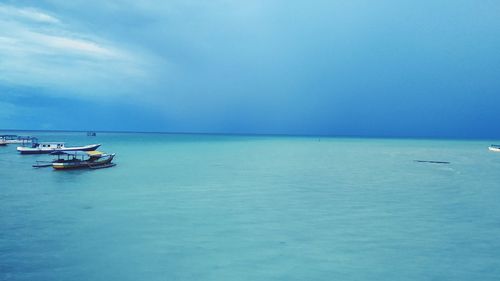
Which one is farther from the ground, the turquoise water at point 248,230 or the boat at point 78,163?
the boat at point 78,163

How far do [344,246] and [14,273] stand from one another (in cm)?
844

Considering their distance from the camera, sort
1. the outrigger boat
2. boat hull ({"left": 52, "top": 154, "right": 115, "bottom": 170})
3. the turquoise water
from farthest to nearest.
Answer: the outrigger boat < boat hull ({"left": 52, "top": 154, "right": 115, "bottom": 170}) < the turquoise water

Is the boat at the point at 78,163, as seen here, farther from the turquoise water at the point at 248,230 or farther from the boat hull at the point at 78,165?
the turquoise water at the point at 248,230

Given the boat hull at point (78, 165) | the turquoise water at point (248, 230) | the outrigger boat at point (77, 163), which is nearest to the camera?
the turquoise water at point (248, 230)

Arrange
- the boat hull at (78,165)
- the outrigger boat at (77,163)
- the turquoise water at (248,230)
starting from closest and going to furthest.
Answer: the turquoise water at (248,230)
the boat hull at (78,165)
the outrigger boat at (77,163)

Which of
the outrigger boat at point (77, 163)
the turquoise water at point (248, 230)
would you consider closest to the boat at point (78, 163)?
the outrigger boat at point (77, 163)

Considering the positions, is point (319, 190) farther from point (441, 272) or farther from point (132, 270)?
point (132, 270)

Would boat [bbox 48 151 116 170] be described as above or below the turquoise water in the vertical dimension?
above

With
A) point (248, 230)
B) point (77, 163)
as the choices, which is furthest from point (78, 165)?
point (248, 230)

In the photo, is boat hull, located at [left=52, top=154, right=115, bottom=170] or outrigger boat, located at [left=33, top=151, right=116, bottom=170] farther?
outrigger boat, located at [left=33, top=151, right=116, bottom=170]

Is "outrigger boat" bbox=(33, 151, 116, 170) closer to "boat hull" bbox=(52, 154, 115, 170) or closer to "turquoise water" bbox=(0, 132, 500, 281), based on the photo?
"boat hull" bbox=(52, 154, 115, 170)

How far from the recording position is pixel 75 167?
95.3ft

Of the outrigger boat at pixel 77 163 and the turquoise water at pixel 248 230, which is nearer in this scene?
the turquoise water at pixel 248 230

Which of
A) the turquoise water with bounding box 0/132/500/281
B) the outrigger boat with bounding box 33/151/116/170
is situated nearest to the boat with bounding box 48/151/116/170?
the outrigger boat with bounding box 33/151/116/170
